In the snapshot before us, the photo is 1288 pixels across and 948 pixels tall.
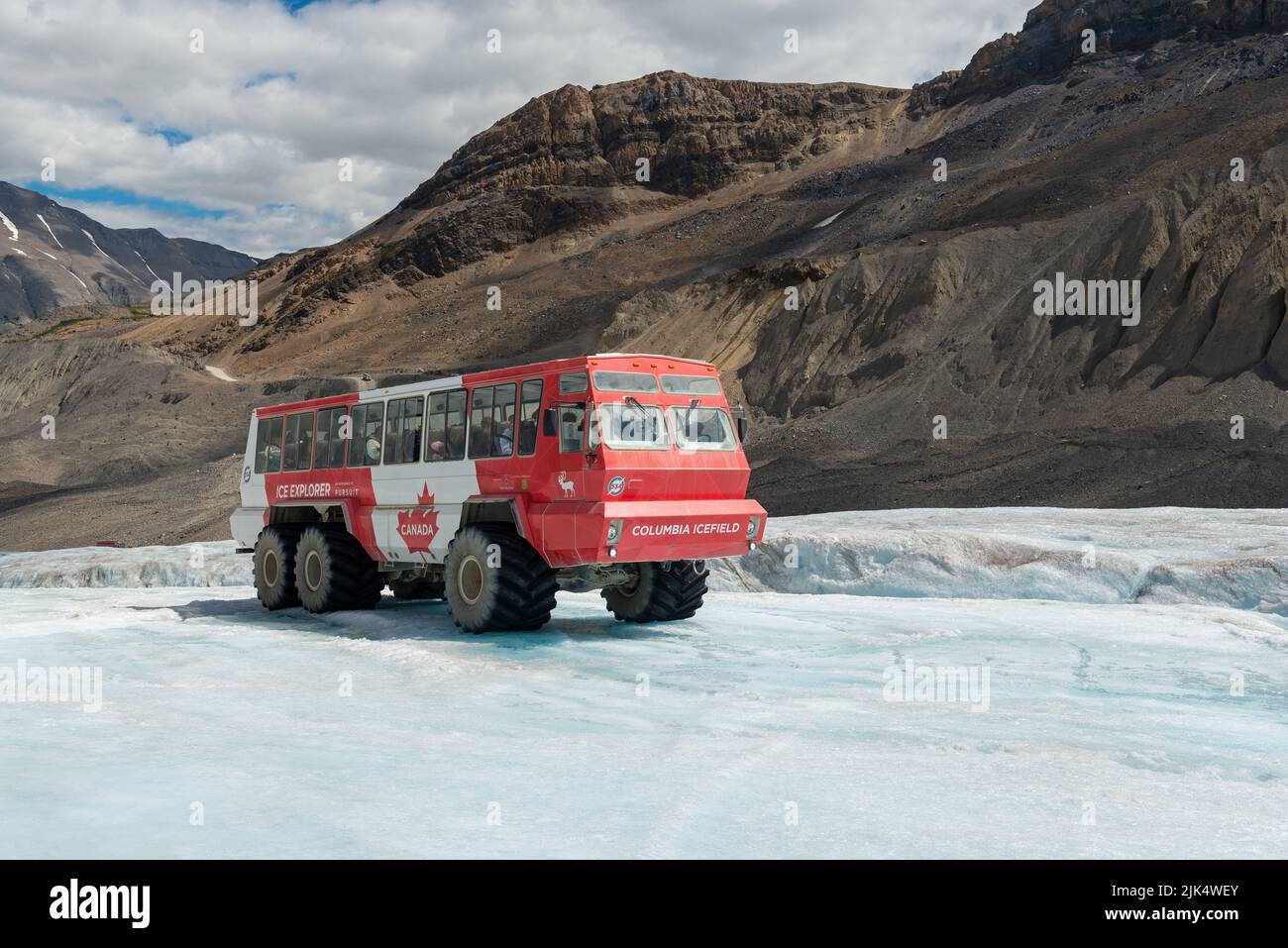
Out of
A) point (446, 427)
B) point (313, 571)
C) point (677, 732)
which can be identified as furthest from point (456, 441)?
point (677, 732)

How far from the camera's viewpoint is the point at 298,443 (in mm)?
15562

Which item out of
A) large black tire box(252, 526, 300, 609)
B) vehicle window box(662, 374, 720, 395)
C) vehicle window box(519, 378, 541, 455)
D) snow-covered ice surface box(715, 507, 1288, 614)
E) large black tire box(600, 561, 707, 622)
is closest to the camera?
vehicle window box(519, 378, 541, 455)

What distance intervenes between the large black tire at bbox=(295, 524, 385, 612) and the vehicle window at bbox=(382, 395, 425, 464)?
4.81 ft

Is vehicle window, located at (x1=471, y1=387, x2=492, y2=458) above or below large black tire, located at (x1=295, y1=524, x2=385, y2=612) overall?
above

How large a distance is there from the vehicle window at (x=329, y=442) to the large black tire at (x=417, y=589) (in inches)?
82.6

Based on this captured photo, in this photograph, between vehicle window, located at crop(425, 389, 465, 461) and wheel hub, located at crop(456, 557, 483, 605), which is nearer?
wheel hub, located at crop(456, 557, 483, 605)

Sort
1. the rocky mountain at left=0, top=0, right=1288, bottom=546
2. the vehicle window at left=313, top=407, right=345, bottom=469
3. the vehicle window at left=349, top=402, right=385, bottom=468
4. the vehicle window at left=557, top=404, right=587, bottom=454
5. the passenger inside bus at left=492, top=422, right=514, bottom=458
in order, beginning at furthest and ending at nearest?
the rocky mountain at left=0, top=0, right=1288, bottom=546 → the vehicle window at left=313, top=407, right=345, bottom=469 → the vehicle window at left=349, top=402, right=385, bottom=468 → the passenger inside bus at left=492, top=422, right=514, bottom=458 → the vehicle window at left=557, top=404, right=587, bottom=454

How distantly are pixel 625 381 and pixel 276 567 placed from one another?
6470mm

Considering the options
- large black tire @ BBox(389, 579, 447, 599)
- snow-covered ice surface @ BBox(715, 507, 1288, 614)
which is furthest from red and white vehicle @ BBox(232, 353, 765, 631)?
snow-covered ice surface @ BBox(715, 507, 1288, 614)

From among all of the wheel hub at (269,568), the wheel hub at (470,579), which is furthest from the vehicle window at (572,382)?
the wheel hub at (269,568)

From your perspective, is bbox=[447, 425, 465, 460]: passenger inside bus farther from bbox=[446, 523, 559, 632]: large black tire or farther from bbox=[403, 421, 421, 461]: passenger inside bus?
bbox=[446, 523, 559, 632]: large black tire

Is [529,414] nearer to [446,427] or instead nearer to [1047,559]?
[446,427]

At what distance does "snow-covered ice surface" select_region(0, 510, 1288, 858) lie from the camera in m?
5.61

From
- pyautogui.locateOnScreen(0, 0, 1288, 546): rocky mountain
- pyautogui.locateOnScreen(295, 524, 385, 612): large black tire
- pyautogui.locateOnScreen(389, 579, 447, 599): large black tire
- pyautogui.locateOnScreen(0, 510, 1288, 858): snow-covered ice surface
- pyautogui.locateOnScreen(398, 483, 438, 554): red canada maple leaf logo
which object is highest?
pyautogui.locateOnScreen(0, 0, 1288, 546): rocky mountain
